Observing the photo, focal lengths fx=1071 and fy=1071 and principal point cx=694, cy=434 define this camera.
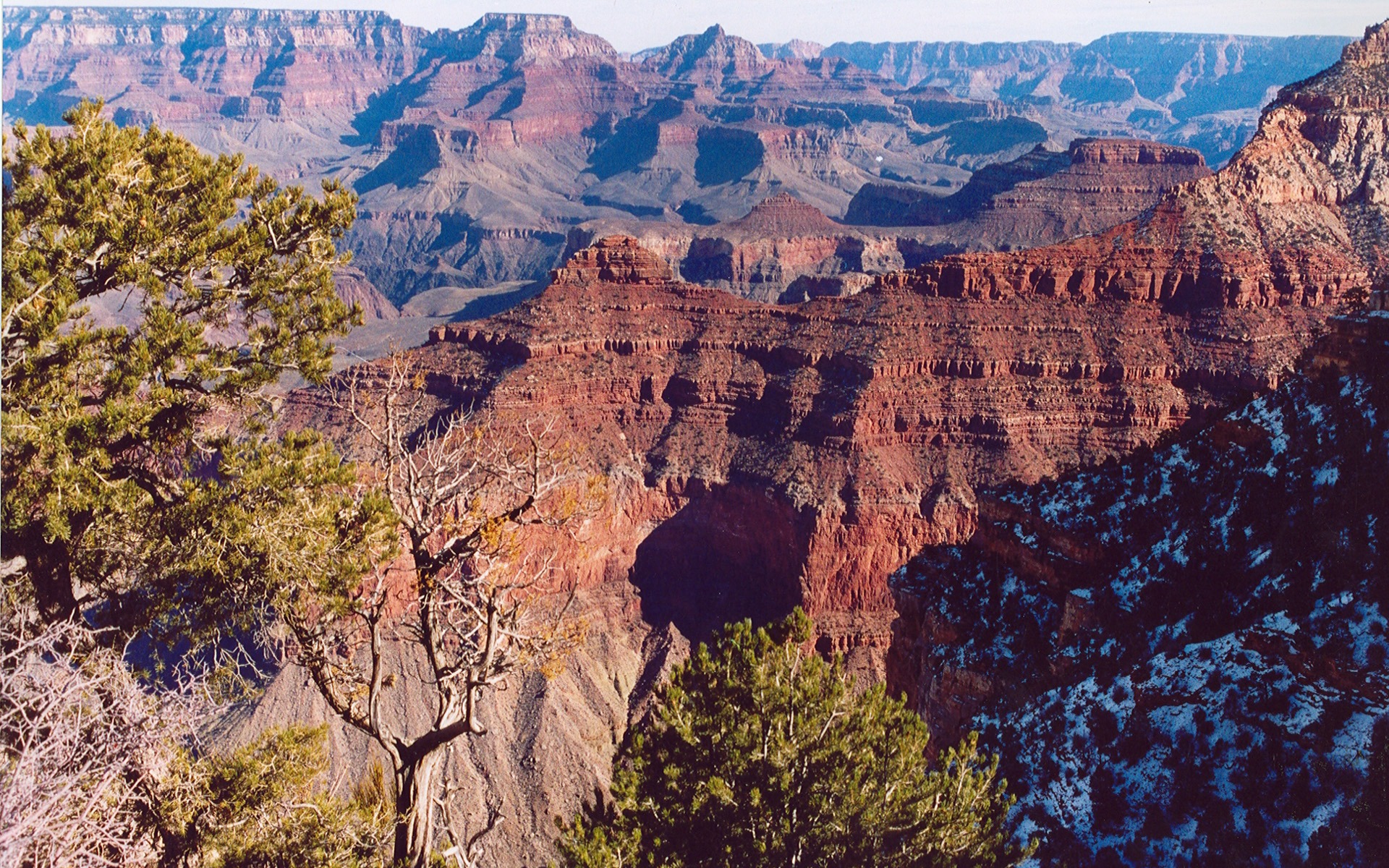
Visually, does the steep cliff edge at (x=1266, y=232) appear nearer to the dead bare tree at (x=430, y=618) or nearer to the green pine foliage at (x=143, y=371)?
the dead bare tree at (x=430, y=618)

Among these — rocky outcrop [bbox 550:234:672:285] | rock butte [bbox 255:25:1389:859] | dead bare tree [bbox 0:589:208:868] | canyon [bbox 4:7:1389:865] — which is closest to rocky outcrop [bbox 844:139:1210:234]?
canyon [bbox 4:7:1389:865]

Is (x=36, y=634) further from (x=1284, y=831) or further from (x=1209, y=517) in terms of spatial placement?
(x=1209, y=517)

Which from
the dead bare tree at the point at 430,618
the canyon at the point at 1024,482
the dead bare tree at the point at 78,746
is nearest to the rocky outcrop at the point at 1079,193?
the canyon at the point at 1024,482

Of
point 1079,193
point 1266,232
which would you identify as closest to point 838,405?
point 1266,232

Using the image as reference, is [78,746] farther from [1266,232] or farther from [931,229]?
[931,229]

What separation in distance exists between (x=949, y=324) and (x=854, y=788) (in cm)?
4864

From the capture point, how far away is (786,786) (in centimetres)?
1891

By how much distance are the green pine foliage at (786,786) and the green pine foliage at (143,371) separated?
762 centimetres

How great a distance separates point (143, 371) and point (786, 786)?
42.0ft

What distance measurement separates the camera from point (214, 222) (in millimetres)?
→ 18672

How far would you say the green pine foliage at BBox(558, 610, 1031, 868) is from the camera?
59.7 feet

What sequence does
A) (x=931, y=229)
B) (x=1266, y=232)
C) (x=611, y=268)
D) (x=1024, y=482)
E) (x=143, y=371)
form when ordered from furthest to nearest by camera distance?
(x=931, y=229) → (x=611, y=268) → (x=1266, y=232) → (x=1024, y=482) → (x=143, y=371)

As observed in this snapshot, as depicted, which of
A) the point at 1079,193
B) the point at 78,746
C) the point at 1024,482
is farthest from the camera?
the point at 1079,193

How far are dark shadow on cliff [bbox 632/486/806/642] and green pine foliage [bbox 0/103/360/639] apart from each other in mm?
39303
